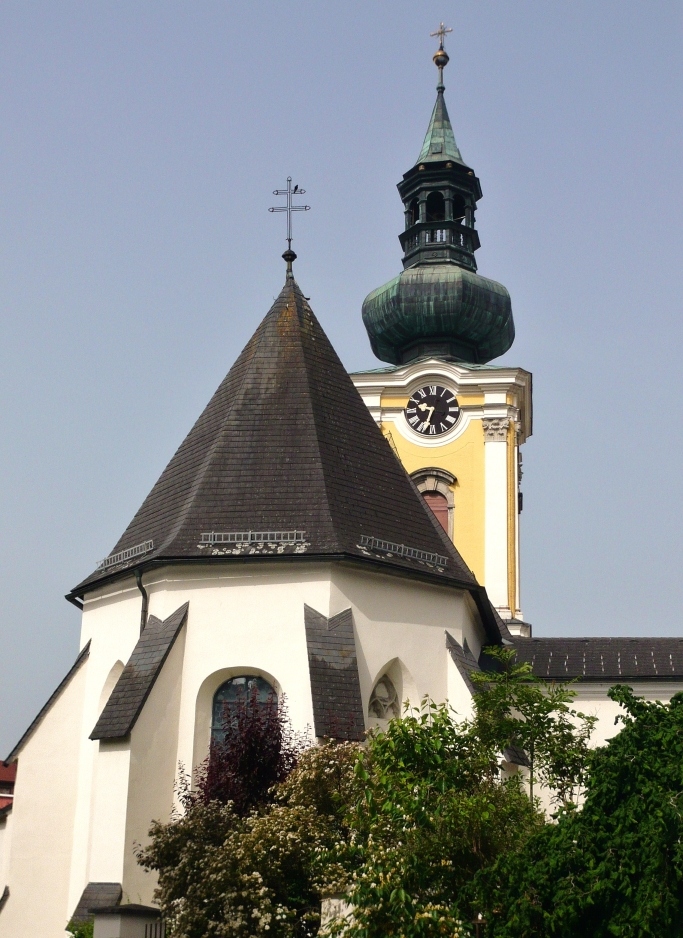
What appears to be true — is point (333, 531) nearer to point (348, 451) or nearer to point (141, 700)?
point (348, 451)

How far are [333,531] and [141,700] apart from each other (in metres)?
4.16

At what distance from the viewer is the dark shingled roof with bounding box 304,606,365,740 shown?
21.7m

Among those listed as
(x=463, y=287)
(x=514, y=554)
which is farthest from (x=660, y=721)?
(x=463, y=287)

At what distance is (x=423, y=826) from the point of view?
17.5 meters

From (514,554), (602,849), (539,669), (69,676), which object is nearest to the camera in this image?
(602,849)

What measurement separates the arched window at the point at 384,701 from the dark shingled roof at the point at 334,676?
1204 mm

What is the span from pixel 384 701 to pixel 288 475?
412 cm

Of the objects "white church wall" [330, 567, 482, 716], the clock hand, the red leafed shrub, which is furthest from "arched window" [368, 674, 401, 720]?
the clock hand

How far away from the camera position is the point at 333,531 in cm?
2366

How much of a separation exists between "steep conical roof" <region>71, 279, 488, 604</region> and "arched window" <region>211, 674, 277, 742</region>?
1.95 m

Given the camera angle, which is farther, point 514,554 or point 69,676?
point 514,554

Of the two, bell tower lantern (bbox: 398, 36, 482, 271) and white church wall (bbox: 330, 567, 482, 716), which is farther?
bell tower lantern (bbox: 398, 36, 482, 271)

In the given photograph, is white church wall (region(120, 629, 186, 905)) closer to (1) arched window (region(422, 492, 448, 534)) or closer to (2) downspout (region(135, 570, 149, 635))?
(2) downspout (region(135, 570, 149, 635))

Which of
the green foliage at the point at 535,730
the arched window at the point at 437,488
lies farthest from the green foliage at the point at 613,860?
the arched window at the point at 437,488
